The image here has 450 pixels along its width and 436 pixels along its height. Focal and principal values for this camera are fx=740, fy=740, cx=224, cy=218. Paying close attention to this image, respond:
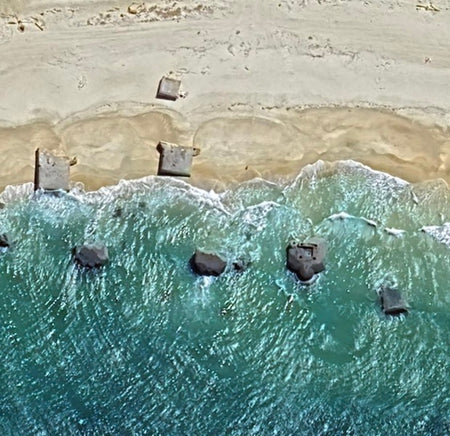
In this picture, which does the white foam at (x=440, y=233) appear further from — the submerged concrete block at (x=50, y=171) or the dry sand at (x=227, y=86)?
the submerged concrete block at (x=50, y=171)

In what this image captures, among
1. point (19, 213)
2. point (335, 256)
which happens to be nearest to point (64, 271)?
point (19, 213)

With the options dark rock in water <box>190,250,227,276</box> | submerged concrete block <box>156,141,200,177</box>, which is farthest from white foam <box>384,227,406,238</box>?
submerged concrete block <box>156,141,200,177</box>

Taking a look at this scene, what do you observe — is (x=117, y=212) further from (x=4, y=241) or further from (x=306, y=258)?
(x=306, y=258)

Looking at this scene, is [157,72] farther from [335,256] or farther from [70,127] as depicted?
[335,256]

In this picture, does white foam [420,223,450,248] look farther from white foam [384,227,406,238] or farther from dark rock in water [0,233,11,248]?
dark rock in water [0,233,11,248]

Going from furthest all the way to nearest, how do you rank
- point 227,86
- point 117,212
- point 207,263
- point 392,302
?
point 227,86
point 117,212
point 207,263
point 392,302

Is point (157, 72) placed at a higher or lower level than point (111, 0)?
lower

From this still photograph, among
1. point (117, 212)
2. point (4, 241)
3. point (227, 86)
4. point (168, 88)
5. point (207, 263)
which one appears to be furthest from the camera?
point (227, 86)

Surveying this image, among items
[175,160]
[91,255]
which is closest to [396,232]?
[175,160]
